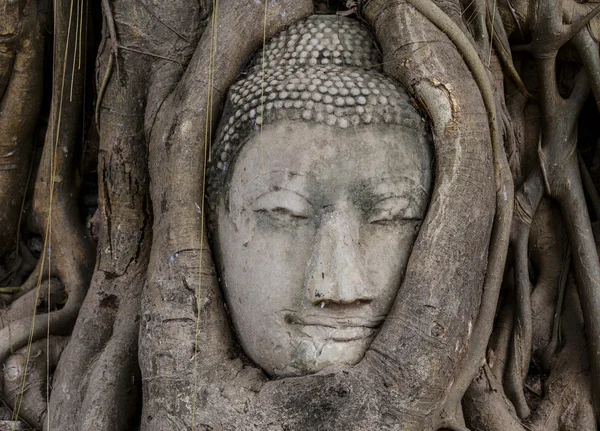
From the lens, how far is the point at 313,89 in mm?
2041

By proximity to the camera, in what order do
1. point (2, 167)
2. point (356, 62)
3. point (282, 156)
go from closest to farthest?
point (282, 156) → point (356, 62) → point (2, 167)

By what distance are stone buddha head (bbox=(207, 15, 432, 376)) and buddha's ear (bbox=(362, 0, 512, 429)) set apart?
0.21 ft

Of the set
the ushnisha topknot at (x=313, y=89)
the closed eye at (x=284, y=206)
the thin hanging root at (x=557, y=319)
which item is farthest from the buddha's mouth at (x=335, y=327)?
the thin hanging root at (x=557, y=319)

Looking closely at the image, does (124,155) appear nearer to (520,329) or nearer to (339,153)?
(339,153)

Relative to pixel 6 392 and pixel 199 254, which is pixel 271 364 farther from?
pixel 6 392

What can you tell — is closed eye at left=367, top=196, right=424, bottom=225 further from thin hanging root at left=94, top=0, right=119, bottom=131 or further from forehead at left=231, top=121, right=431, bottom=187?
thin hanging root at left=94, top=0, right=119, bottom=131

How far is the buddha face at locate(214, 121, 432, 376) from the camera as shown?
196cm

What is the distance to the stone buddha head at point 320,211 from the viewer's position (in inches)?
77.0

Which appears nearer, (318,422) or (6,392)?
(318,422)

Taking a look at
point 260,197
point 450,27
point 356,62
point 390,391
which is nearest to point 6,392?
point 260,197

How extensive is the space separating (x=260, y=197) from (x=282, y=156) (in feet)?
0.41

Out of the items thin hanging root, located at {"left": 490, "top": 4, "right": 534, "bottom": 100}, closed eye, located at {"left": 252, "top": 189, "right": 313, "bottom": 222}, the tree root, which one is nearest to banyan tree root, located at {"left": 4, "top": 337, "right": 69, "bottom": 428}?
the tree root

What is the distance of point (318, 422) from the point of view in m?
1.84

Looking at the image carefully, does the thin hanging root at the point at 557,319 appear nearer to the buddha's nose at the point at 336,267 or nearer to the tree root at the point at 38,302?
the buddha's nose at the point at 336,267
